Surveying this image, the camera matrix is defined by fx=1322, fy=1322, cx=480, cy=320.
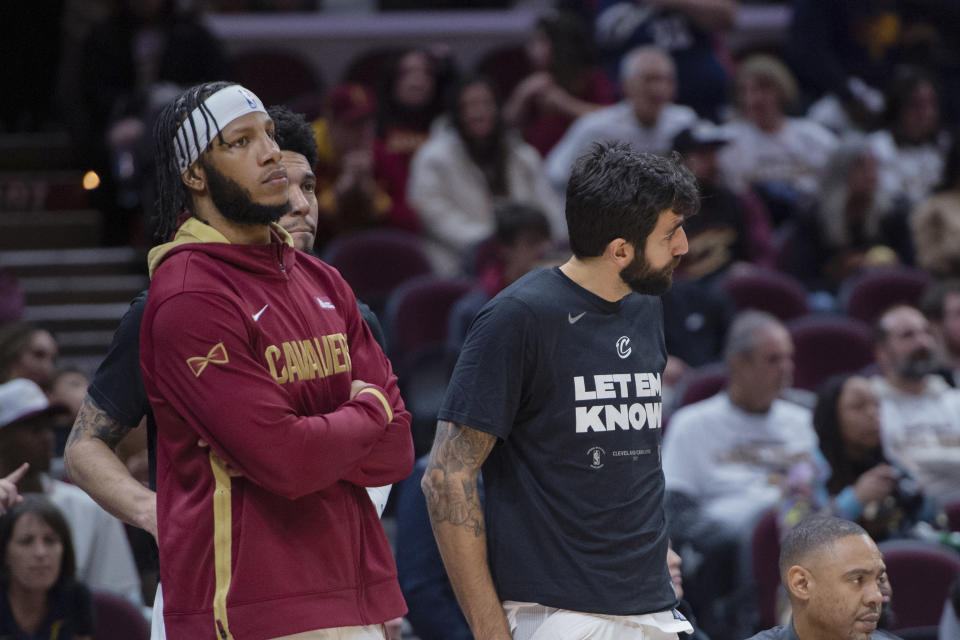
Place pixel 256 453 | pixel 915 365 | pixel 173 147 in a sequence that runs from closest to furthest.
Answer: pixel 256 453 → pixel 173 147 → pixel 915 365

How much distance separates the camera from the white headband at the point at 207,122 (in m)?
2.35

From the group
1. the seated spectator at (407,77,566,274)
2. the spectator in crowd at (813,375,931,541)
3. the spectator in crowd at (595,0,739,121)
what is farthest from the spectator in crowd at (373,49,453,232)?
the spectator in crowd at (813,375,931,541)

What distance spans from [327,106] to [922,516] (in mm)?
4146

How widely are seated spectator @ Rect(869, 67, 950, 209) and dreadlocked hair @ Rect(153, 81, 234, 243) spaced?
6897 millimetres

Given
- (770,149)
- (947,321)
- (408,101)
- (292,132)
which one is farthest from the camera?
(770,149)

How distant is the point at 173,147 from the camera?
239 cm

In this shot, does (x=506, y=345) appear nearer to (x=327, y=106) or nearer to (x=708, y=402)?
(x=708, y=402)

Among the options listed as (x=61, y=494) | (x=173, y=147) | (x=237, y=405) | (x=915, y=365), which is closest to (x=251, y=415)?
(x=237, y=405)

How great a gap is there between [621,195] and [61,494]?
115 inches

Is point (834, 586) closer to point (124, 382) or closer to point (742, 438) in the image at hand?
point (124, 382)

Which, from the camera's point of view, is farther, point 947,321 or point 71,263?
point 71,263

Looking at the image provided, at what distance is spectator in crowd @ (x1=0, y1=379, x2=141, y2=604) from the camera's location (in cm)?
454

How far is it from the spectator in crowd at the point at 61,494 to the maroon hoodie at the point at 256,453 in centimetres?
241

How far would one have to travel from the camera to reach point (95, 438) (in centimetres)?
251
